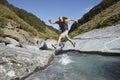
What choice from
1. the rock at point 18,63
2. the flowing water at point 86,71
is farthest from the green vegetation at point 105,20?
the rock at point 18,63

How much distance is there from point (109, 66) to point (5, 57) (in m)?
5.05

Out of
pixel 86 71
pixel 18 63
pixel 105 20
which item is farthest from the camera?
pixel 105 20

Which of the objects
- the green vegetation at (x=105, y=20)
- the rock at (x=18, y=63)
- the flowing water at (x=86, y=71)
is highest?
the green vegetation at (x=105, y=20)

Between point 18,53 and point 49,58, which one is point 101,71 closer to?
point 49,58

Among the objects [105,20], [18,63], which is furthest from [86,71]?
[105,20]

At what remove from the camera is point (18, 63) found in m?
9.61

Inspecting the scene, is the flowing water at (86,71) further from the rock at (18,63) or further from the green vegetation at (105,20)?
the green vegetation at (105,20)

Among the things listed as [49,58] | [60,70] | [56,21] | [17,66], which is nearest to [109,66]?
[60,70]

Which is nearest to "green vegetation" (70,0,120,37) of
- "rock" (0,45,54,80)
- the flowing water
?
the flowing water

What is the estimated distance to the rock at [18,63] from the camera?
898cm

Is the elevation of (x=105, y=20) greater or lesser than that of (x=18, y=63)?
greater

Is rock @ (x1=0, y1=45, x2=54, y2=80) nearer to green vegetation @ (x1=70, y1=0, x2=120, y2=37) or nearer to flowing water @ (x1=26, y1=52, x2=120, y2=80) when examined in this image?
flowing water @ (x1=26, y1=52, x2=120, y2=80)

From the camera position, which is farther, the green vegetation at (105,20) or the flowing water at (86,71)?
the green vegetation at (105,20)

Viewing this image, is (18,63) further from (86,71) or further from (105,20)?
(105,20)
